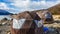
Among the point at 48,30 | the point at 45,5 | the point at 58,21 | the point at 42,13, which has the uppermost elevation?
the point at 45,5

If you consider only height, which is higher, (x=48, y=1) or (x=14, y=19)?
(x=48, y=1)

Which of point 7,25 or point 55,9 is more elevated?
point 55,9

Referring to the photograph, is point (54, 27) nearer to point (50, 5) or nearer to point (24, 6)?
point (50, 5)

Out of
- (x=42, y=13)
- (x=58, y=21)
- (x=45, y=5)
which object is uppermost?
(x=45, y=5)

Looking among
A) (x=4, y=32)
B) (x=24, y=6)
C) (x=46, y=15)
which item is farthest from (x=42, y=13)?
(x=4, y=32)

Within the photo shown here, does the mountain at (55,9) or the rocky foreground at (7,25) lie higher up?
the mountain at (55,9)

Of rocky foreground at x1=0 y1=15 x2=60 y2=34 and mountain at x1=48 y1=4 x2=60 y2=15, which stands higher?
mountain at x1=48 y1=4 x2=60 y2=15

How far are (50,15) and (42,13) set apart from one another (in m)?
0.12

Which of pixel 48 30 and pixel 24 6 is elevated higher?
pixel 24 6

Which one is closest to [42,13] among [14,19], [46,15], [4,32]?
[46,15]

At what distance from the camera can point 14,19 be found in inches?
51.2

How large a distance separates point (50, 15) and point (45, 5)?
16 cm

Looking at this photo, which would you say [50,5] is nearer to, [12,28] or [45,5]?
[45,5]

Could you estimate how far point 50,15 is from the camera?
4.38 feet
